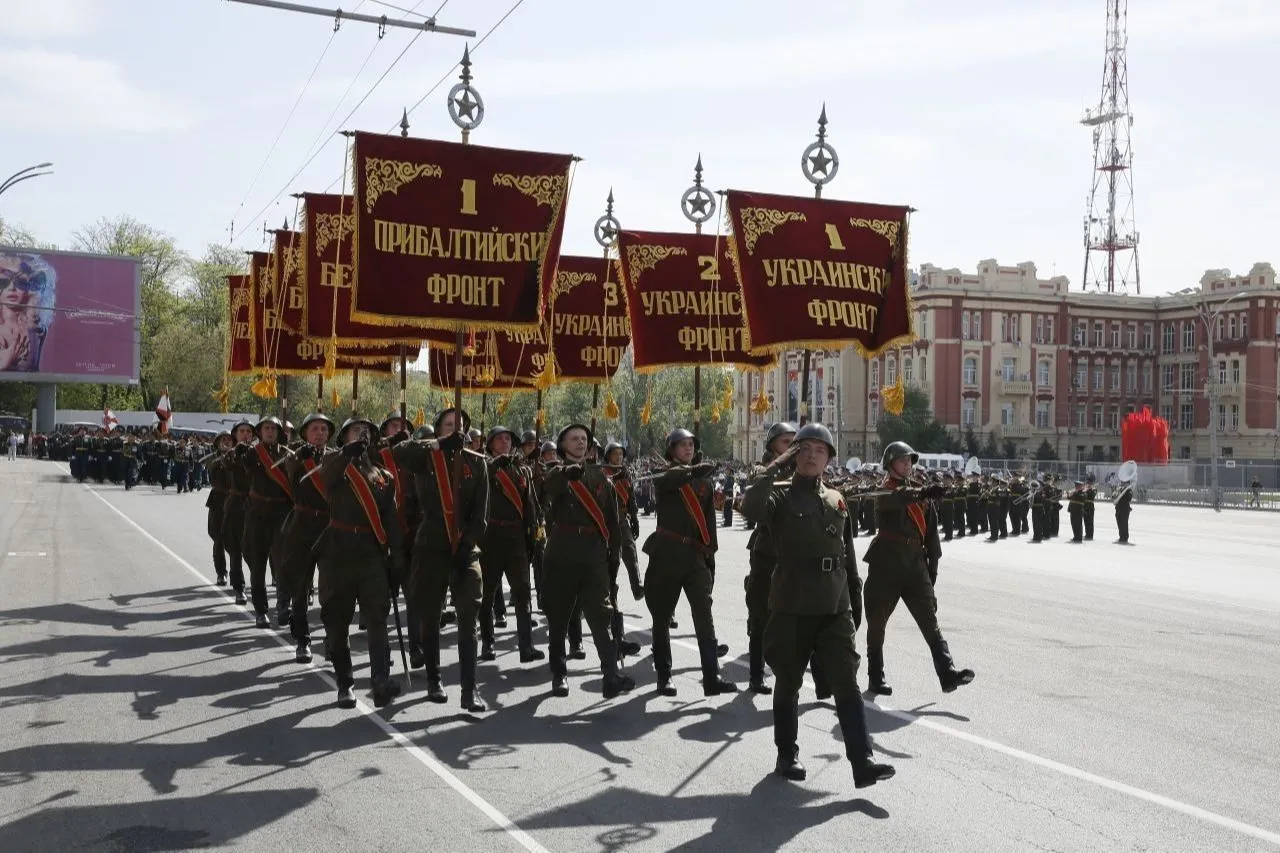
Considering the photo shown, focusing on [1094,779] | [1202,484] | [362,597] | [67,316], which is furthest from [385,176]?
[67,316]

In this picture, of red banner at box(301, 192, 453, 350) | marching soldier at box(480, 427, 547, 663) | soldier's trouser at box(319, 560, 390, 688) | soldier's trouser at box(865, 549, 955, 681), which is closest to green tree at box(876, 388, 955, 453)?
red banner at box(301, 192, 453, 350)

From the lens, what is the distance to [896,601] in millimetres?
9758

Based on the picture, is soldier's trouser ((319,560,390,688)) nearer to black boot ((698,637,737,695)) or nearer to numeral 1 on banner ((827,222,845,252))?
black boot ((698,637,737,695))

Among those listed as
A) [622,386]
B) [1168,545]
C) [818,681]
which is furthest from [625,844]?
[622,386]

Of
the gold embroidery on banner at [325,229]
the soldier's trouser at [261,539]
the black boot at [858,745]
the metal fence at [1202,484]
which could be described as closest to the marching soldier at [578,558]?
the black boot at [858,745]

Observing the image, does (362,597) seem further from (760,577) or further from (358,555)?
(760,577)

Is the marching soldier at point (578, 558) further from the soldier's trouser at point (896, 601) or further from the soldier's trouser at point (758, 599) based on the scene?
the soldier's trouser at point (896, 601)

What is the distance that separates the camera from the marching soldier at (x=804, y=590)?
275 inches

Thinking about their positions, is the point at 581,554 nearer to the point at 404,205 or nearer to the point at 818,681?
the point at 818,681

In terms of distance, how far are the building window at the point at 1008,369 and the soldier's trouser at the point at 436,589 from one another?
79913 mm

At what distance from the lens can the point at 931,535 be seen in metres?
10.3

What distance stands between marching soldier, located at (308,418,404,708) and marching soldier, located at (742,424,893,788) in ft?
9.07

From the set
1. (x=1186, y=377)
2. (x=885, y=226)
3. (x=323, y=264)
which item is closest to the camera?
(x=885, y=226)

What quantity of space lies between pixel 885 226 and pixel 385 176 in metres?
5.04
